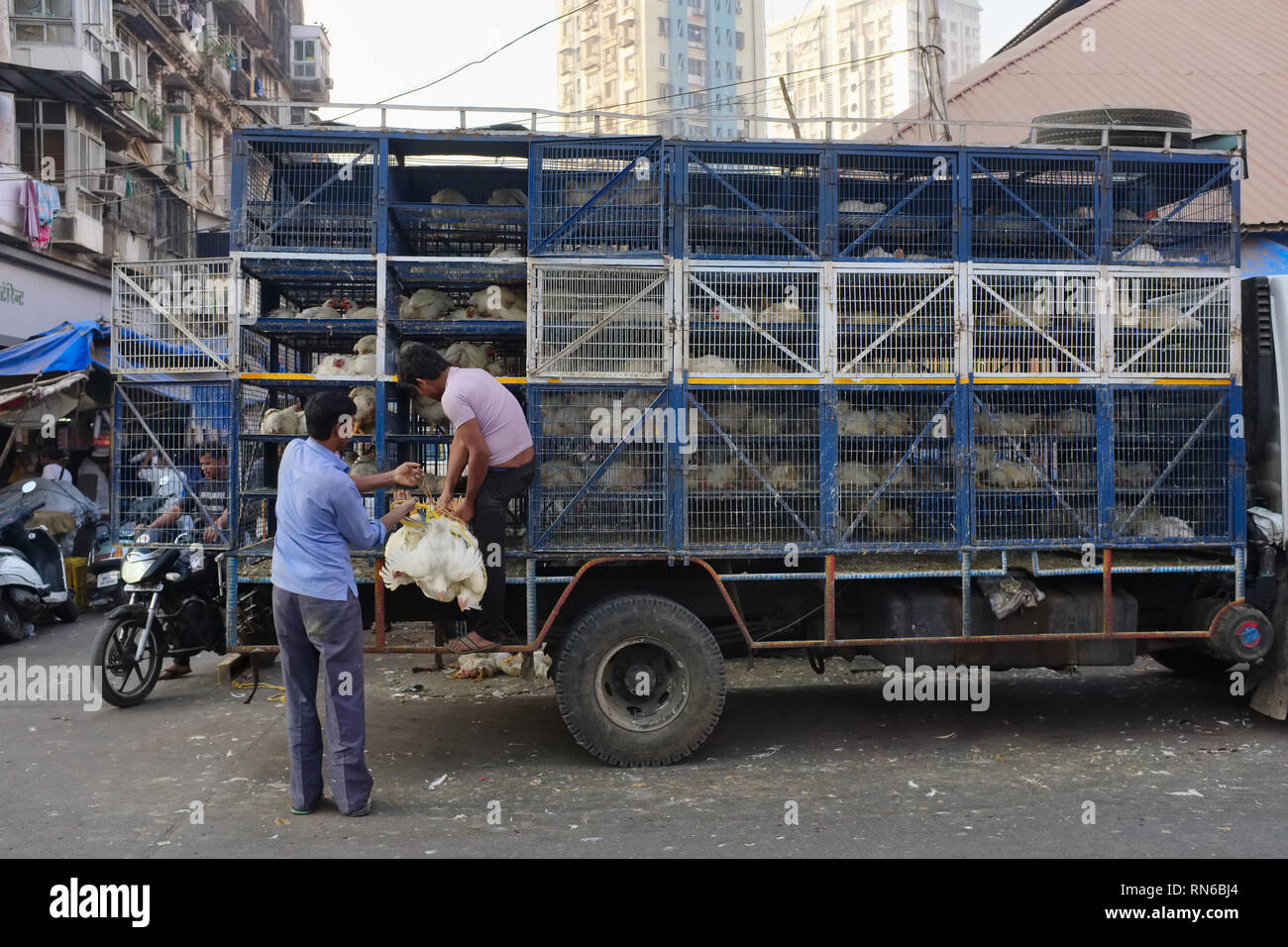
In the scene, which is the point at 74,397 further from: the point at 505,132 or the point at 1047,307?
the point at 1047,307

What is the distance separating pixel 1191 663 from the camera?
7.83 m

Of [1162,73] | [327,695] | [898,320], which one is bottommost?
[327,695]

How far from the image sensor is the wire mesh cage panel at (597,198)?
6.09m

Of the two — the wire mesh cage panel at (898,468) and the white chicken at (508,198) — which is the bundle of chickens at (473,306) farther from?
the wire mesh cage panel at (898,468)

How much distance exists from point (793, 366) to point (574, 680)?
7.40 ft

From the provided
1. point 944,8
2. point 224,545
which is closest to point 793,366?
point 224,545

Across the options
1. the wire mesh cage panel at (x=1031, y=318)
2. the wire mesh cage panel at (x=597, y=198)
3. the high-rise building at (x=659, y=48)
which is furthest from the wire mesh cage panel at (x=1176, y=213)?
the high-rise building at (x=659, y=48)

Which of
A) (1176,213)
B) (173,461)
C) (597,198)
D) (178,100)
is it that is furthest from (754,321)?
(178,100)

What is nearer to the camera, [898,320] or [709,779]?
[709,779]

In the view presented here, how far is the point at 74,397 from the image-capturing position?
484 inches

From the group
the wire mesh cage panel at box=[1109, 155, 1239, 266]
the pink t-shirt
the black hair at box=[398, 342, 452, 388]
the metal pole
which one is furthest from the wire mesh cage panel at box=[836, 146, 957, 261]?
the metal pole

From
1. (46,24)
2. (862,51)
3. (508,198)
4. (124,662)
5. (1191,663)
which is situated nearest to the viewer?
(508,198)

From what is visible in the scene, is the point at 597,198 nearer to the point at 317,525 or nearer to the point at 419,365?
the point at 419,365

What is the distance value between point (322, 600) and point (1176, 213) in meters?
5.65
